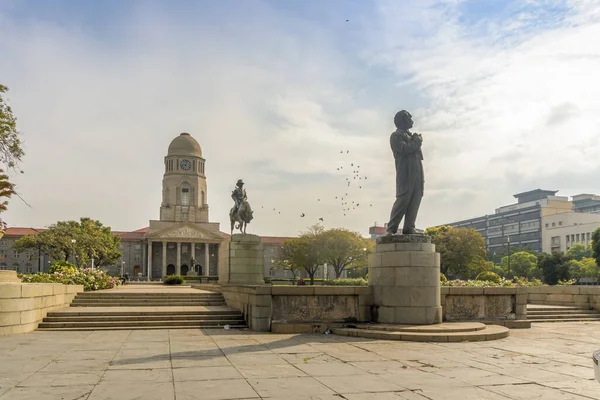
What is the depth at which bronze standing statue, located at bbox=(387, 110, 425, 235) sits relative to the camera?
1555cm

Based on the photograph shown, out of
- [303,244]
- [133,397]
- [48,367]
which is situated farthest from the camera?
[303,244]

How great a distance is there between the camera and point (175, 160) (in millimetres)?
114500

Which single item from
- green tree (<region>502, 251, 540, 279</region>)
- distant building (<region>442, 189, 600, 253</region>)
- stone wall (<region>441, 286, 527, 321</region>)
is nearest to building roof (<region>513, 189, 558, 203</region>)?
distant building (<region>442, 189, 600, 253</region>)

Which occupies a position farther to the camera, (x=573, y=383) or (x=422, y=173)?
(x=422, y=173)

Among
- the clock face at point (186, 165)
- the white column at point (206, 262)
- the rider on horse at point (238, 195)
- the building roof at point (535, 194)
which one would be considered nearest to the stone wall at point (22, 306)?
the rider on horse at point (238, 195)

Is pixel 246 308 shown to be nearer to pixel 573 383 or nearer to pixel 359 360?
pixel 359 360

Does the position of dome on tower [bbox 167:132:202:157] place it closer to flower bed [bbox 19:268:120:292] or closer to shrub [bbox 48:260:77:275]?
shrub [bbox 48:260:77:275]

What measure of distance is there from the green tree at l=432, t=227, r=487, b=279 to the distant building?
4550 centimetres

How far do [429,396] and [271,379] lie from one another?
234 centimetres

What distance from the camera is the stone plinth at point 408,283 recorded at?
14.5 metres

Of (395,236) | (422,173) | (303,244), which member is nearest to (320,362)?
(395,236)

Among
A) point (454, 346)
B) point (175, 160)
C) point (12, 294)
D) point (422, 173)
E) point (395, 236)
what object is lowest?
point (454, 346)

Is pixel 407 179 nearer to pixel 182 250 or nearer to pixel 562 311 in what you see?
pixel 562 311

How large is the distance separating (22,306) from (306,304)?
23.8 feet
